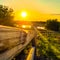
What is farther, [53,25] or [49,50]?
[53,25]

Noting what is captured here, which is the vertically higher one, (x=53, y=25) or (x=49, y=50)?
(x=53, y=25)

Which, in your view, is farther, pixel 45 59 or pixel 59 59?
pixel 59 59

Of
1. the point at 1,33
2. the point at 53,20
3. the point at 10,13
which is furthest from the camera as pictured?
the point at 53,20

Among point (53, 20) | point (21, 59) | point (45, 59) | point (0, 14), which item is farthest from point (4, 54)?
point (53, 20)

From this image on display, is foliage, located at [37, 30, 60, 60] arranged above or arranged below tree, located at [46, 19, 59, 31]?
below

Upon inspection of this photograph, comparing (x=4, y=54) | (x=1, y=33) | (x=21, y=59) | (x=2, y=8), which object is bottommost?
(x=21, y=59)

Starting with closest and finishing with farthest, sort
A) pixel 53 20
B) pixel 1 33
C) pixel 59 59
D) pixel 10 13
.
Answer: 1. pixel 1 33
2. pixel 59 59
3. pixel 10 13
4. pixel 53 20

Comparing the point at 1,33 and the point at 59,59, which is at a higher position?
the point at 1,33

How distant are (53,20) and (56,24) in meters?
7.52

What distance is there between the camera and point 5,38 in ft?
12.7

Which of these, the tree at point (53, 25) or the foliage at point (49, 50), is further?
the tree at point (53, 25)

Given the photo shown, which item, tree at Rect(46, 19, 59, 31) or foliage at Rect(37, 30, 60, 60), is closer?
foliage at Rect(37, 30, 60, 60)

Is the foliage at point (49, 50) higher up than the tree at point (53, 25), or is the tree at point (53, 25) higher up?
the tree at point (53, 25)

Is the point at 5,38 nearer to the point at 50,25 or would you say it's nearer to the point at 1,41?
the point at 1,41
